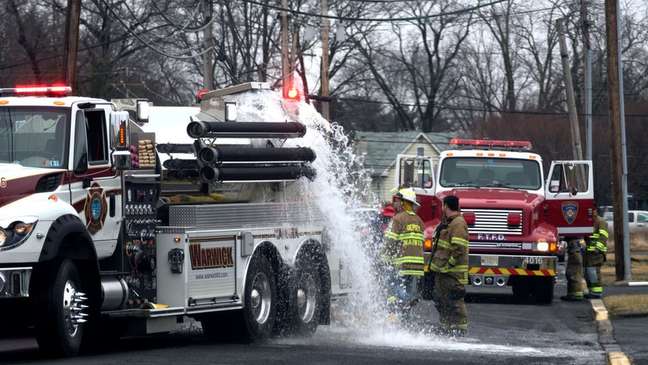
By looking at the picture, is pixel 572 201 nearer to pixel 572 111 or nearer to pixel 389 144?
pixel 572 111

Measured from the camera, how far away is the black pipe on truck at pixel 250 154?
13.1 metres

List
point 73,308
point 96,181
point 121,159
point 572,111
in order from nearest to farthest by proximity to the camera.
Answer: point 73,308 → point 96,181 → point 121,159 → point 572,111

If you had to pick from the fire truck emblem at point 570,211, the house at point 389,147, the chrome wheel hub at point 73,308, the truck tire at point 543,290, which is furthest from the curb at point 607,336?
the house at point 389,147

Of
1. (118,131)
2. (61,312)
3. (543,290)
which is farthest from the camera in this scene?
(543,290)

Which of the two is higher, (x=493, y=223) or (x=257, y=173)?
(x=257, y=173)

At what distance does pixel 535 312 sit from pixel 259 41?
34451mm

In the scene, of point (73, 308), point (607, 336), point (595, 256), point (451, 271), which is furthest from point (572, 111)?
point (73, 308)

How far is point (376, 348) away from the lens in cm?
1334

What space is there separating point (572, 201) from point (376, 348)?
10.4m

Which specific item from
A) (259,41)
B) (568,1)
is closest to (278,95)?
(568,1)

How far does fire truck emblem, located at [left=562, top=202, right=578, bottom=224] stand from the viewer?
74.9 feet

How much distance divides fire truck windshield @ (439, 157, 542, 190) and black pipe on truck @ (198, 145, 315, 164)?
900 centimetres

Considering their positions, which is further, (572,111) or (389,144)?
(389,144)

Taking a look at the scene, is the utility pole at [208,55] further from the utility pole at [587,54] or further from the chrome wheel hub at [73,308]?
the chrome wheel hub at [73,308]
